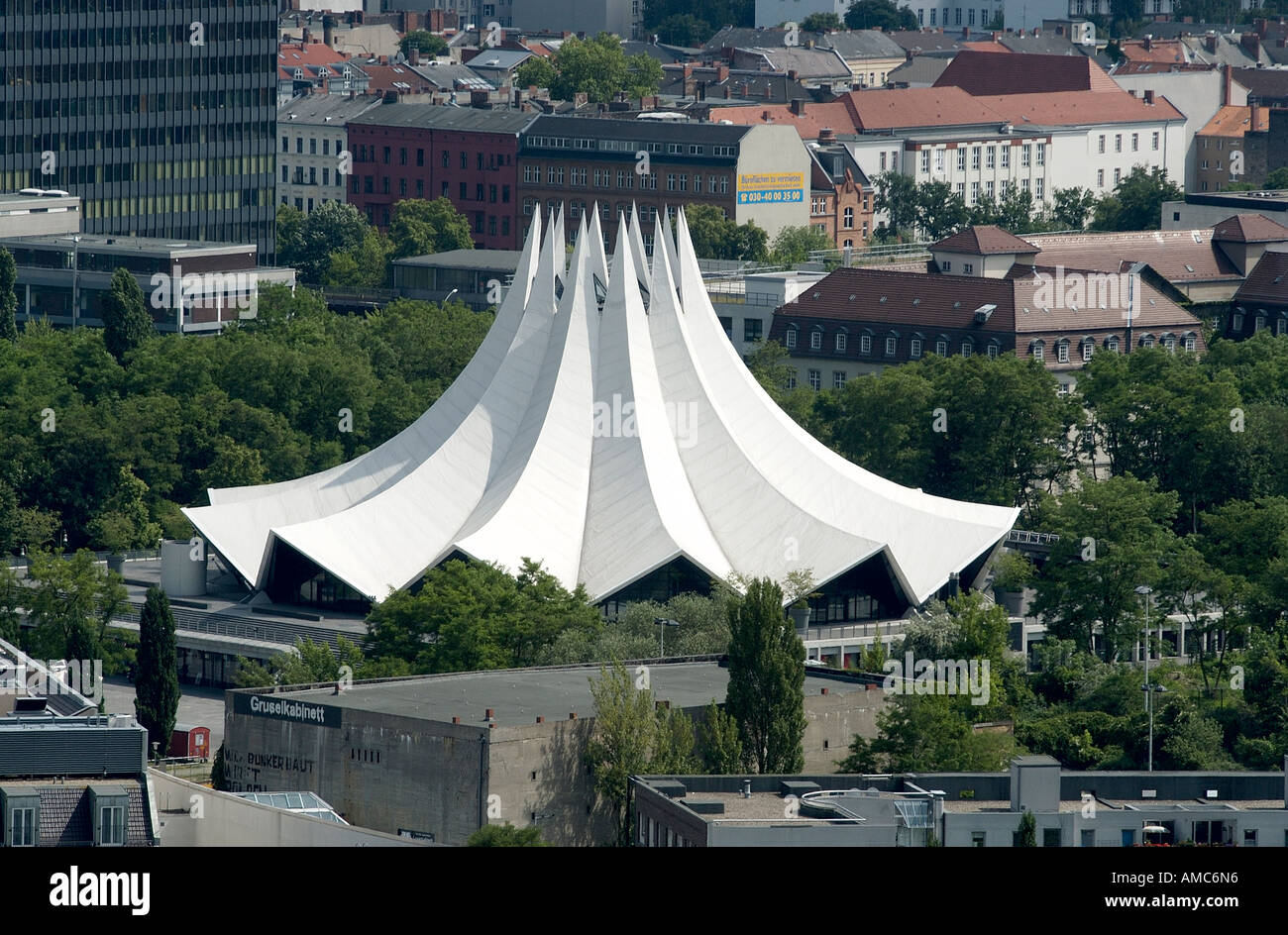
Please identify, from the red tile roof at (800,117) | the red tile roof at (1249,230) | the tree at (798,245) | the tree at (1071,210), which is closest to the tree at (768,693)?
the red tile roof at (1249,230)

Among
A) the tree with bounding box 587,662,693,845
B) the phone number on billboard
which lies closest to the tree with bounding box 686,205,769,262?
the phone number on billboard

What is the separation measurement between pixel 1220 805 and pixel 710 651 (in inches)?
976

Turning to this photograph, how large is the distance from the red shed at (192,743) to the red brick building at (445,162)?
9888cm

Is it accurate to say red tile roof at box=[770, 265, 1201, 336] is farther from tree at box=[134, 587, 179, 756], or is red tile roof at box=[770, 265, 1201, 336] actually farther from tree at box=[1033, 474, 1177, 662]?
tree at box=[134, 587, 179, 756]

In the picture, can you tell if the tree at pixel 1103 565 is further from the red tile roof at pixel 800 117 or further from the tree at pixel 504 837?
the red tile roof at pixel 800 117

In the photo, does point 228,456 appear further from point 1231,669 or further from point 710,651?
point 1231,669

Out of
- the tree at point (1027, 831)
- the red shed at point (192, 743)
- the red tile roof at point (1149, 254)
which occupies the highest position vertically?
the tree at point (1027, 831)

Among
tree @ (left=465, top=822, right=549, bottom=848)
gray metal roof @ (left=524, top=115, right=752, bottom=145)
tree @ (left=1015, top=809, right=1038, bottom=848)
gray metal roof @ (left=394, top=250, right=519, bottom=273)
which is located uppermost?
gray metal roof @ (left=524, top=115, right=752, bottom=145)

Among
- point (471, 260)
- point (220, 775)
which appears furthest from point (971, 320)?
point (220, 775)

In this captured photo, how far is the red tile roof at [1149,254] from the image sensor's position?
134000mm

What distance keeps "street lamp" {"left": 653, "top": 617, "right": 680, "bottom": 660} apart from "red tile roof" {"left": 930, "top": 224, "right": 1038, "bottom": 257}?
53.4m

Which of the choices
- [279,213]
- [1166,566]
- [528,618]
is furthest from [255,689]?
[279,213]

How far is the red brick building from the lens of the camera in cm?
17900

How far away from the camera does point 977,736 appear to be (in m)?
68.6
